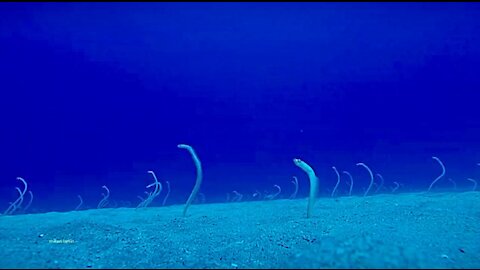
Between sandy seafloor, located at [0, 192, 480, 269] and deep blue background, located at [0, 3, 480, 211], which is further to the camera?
deep blue background, located at [0, 3, 480, 211]

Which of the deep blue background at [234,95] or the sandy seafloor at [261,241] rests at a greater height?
the deep blue background at [234,95]

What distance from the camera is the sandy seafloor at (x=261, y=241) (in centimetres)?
383

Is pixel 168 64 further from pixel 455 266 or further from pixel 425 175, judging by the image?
pixel 455 266

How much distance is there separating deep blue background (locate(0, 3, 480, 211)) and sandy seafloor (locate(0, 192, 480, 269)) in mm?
20521

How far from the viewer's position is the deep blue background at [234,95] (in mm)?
29453

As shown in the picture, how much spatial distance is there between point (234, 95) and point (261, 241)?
37901 mm

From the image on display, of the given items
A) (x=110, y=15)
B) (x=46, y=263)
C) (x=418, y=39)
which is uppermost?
(x=418, y=39)

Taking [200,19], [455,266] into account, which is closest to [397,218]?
[455,266]

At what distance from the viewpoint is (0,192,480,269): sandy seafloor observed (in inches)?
151

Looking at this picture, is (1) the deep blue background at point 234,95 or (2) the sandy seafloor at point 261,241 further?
(1) the deep blue background at point 234,95

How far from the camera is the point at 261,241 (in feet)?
15.8

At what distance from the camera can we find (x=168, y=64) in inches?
1553

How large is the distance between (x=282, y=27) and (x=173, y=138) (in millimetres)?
16713

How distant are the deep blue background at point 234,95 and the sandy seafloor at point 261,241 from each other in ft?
67.3
